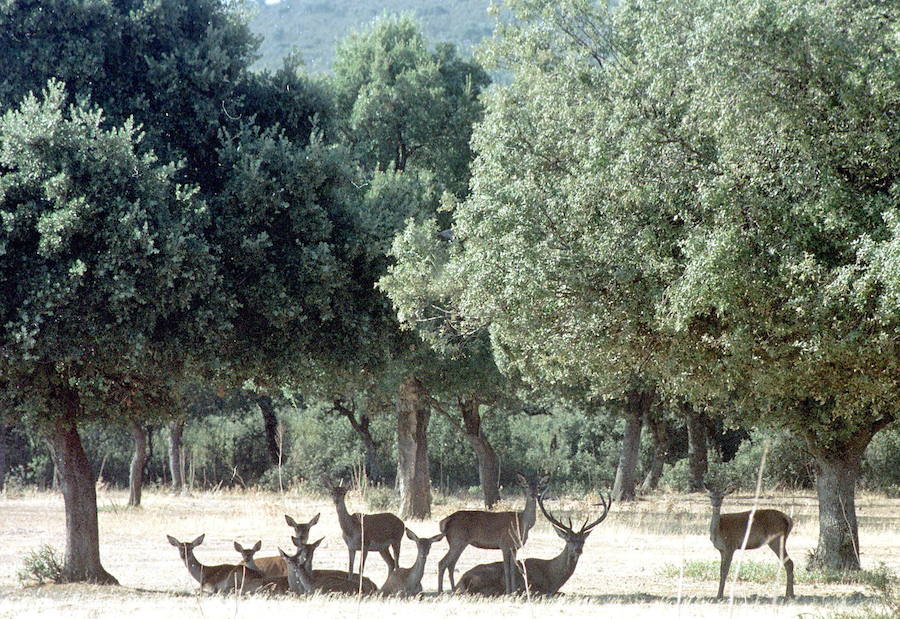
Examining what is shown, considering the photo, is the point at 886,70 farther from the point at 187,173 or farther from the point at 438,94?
the point at 438,94

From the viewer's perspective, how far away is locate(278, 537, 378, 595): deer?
12.2 metres

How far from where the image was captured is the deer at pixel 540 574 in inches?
497

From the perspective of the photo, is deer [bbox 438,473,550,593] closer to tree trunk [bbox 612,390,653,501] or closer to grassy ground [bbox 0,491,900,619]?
grassy ground [bbox 0,491,900,619]

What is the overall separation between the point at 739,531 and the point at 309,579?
5.80m

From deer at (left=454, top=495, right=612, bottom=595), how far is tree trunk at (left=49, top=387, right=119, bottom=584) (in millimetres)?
5136

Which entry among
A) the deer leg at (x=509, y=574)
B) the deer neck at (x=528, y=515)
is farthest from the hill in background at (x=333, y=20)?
the deer leg at (x=509, y=574)

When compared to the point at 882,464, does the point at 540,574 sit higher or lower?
higher

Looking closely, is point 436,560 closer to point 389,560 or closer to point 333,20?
point 389,560

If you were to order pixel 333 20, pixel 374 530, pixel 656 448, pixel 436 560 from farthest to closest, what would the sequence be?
pixel 333 20
pixel 656 448
pixel 436 560
pixel 374 530

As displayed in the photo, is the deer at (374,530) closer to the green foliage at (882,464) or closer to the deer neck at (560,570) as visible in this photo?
the deer neck at (560,570)

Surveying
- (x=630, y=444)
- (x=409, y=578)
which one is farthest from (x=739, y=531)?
(x=630, y=444)

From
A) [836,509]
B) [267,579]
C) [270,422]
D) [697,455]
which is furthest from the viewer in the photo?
[270,422]

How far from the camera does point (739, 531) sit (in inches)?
520

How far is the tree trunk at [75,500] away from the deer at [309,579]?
3.10 metres
